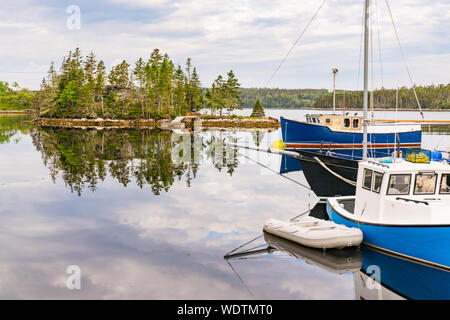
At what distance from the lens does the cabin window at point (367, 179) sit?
18.8 meters

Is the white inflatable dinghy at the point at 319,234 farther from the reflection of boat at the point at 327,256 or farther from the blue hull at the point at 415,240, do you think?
the blue hull at the point at 415,240

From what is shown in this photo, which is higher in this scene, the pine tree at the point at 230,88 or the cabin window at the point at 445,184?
the pine tree at the point at 230,88

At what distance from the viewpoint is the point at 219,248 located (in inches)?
771

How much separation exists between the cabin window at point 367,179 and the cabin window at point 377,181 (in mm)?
311

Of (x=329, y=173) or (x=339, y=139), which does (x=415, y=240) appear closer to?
(x=329, y=173)

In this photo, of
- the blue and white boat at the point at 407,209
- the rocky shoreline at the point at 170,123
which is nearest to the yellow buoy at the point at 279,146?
the blue and white boat at the point at 407,209

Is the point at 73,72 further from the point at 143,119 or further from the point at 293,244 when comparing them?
the point at 293,244

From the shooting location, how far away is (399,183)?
17.7 meters

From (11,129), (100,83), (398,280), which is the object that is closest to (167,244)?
(398,280)

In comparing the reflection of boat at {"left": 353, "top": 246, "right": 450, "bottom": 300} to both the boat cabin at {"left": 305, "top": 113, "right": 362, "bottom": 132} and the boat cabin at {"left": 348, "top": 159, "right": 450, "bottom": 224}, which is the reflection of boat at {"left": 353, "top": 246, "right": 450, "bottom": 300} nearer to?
the boat cabin at {"left": 348, "top": 159, "right": 450, "bottom": 224}
